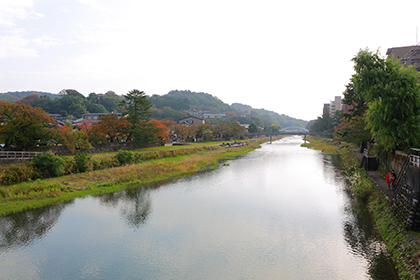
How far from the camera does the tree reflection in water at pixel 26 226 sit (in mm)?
12891

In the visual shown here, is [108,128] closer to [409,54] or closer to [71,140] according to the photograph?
[71,140]

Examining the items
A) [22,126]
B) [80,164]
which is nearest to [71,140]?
[22,126]

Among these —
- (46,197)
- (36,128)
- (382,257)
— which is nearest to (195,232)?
(382,257)

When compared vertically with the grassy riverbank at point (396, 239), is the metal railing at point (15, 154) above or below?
above

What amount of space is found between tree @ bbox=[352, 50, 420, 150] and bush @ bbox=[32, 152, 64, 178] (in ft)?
83.3

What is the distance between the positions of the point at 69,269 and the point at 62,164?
52.2 feet

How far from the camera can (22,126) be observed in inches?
1029

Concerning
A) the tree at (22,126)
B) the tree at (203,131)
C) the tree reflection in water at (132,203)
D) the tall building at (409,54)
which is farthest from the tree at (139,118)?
the tall building at (409,54)

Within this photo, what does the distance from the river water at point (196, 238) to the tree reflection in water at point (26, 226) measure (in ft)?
0.15

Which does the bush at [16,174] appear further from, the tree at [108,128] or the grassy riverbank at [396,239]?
the grassy riverbank at [396,239]

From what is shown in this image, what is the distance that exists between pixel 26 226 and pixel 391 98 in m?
23.3

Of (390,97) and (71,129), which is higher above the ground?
(390,97)

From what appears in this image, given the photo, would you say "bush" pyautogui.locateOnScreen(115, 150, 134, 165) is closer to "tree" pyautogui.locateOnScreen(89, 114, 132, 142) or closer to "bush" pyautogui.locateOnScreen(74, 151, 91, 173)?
"bush" pyautogui.locateOnScreen(74, 151, 91, 173)

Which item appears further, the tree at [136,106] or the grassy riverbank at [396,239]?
the tree at [136,106]
